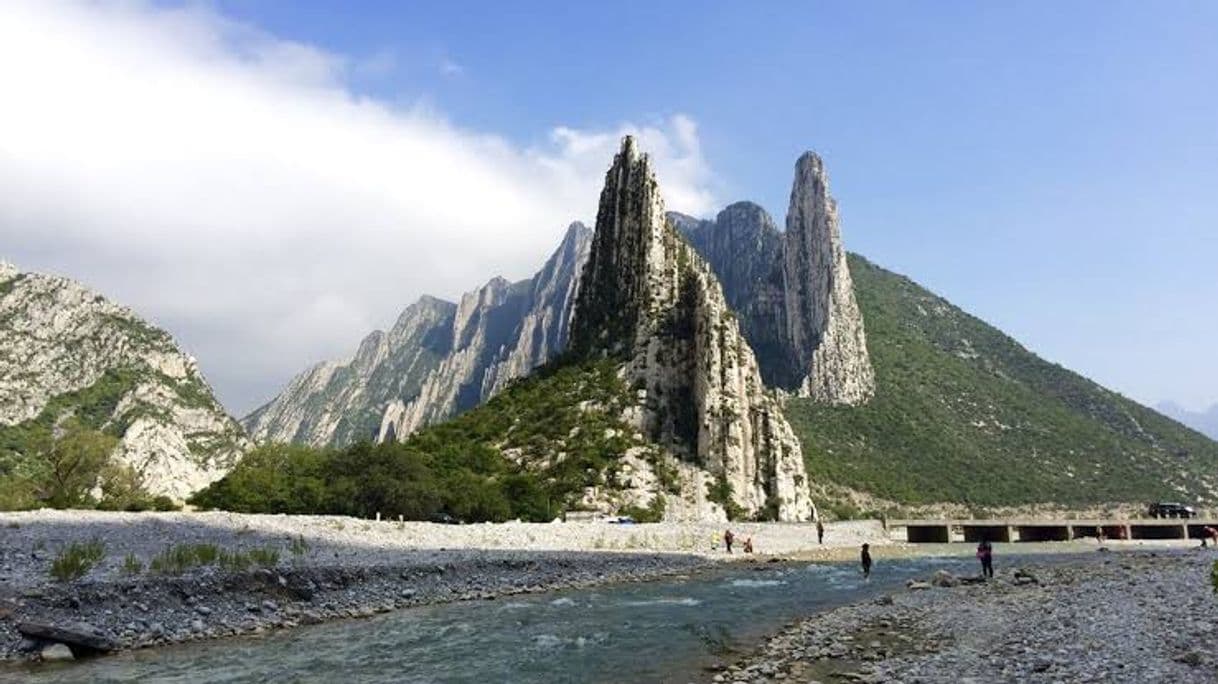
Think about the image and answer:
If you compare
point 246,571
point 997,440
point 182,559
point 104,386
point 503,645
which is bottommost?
point 503,645

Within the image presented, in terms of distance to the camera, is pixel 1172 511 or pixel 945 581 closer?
pixel 945 581

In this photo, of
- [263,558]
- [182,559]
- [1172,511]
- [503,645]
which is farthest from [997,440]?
[182,559]

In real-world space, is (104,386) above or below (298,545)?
above

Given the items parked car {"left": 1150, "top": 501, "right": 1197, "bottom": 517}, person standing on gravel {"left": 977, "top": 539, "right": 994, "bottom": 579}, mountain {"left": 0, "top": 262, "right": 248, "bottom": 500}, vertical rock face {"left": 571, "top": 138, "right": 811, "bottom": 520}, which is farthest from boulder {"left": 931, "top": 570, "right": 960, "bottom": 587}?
mountain {"left": 0, "top": 262, "right": 248, "bottom": 500}

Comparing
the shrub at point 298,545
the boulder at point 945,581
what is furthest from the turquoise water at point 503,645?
the shrub at point 298,545

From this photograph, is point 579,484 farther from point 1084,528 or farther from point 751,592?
point 1084,528

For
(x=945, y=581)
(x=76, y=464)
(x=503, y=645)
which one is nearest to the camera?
(x=503, y=645)

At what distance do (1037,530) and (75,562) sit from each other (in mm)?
121476

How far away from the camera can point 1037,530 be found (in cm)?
11400

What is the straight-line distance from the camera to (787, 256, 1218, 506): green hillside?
146875mm

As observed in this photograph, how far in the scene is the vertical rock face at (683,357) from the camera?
121 meters

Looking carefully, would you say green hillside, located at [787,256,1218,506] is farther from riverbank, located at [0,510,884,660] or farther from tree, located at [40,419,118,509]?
tree, located at [40,419,118,509]

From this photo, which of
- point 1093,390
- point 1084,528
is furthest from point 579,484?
point 1093,390

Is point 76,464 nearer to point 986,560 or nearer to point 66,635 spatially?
point 66,635
